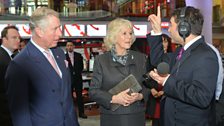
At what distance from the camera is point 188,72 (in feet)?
8.19

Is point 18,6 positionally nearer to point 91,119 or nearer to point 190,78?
point 91,119

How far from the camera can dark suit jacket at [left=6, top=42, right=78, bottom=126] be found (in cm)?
251

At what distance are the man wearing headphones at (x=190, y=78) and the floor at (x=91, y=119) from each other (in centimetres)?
449

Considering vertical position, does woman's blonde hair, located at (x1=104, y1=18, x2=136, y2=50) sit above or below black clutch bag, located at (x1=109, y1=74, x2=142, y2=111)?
above

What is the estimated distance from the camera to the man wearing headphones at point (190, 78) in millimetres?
2396

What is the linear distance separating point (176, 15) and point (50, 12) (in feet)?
2.81

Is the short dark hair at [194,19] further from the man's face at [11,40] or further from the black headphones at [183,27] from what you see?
the man's face at [11,40]

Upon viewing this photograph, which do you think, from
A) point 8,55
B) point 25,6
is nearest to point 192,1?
point 25,6

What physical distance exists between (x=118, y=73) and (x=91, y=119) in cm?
490

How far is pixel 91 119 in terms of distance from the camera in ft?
26.0

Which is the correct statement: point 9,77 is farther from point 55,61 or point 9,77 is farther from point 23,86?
Answer: point 55,61

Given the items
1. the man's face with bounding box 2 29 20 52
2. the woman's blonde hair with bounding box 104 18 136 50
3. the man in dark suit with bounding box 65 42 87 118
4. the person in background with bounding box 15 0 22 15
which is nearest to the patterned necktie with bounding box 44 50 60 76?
the woman's blonde hair with bounding box 104 18 136 50

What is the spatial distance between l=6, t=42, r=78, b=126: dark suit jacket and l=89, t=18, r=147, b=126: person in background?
1.45ft

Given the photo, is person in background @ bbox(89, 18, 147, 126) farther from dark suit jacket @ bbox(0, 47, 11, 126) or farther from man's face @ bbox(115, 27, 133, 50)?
dark suit jacket @ bbox(0, 47, 11, 126)
